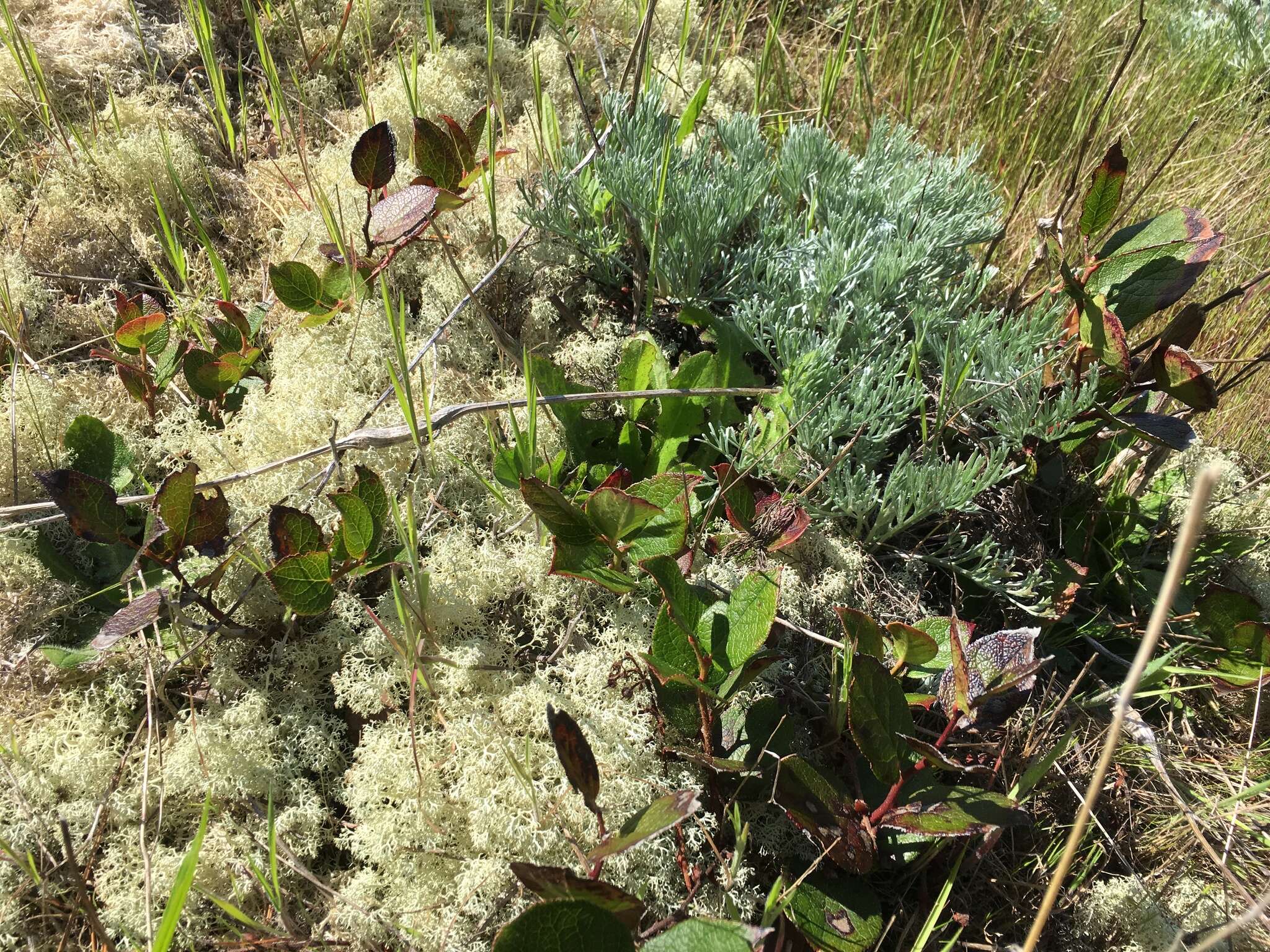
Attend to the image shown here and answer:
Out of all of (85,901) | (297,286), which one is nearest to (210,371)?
(297,286)

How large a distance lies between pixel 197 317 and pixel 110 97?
82cm

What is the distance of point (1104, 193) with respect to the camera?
5.70ft

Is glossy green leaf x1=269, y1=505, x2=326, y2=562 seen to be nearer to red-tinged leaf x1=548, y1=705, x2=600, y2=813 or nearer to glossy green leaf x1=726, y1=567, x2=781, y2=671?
red-tinged leaf x1=548, y1=705, x2=600, y2=813

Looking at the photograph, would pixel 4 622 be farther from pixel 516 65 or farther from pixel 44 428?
pixel 516 65

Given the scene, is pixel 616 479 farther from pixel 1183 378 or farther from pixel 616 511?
pixel 1183 378

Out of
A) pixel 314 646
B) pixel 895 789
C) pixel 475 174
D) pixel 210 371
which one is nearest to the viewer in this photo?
pixel 895 789

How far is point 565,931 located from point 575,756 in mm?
200

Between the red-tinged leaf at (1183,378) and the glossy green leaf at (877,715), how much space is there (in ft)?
2.95

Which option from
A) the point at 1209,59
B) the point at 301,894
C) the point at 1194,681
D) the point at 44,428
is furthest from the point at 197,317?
the point at 1209,59

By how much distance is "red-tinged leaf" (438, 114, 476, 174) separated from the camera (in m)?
1.81

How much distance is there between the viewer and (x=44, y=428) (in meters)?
1.77

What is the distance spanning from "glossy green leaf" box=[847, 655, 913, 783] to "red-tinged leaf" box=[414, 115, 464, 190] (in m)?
1.26

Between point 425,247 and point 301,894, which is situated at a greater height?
point 425,247

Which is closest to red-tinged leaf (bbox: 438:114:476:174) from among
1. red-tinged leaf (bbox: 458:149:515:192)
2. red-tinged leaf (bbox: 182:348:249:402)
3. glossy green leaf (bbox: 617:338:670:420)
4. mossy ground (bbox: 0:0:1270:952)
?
red-tinged leaf (bbox: 458:149:515:192)
